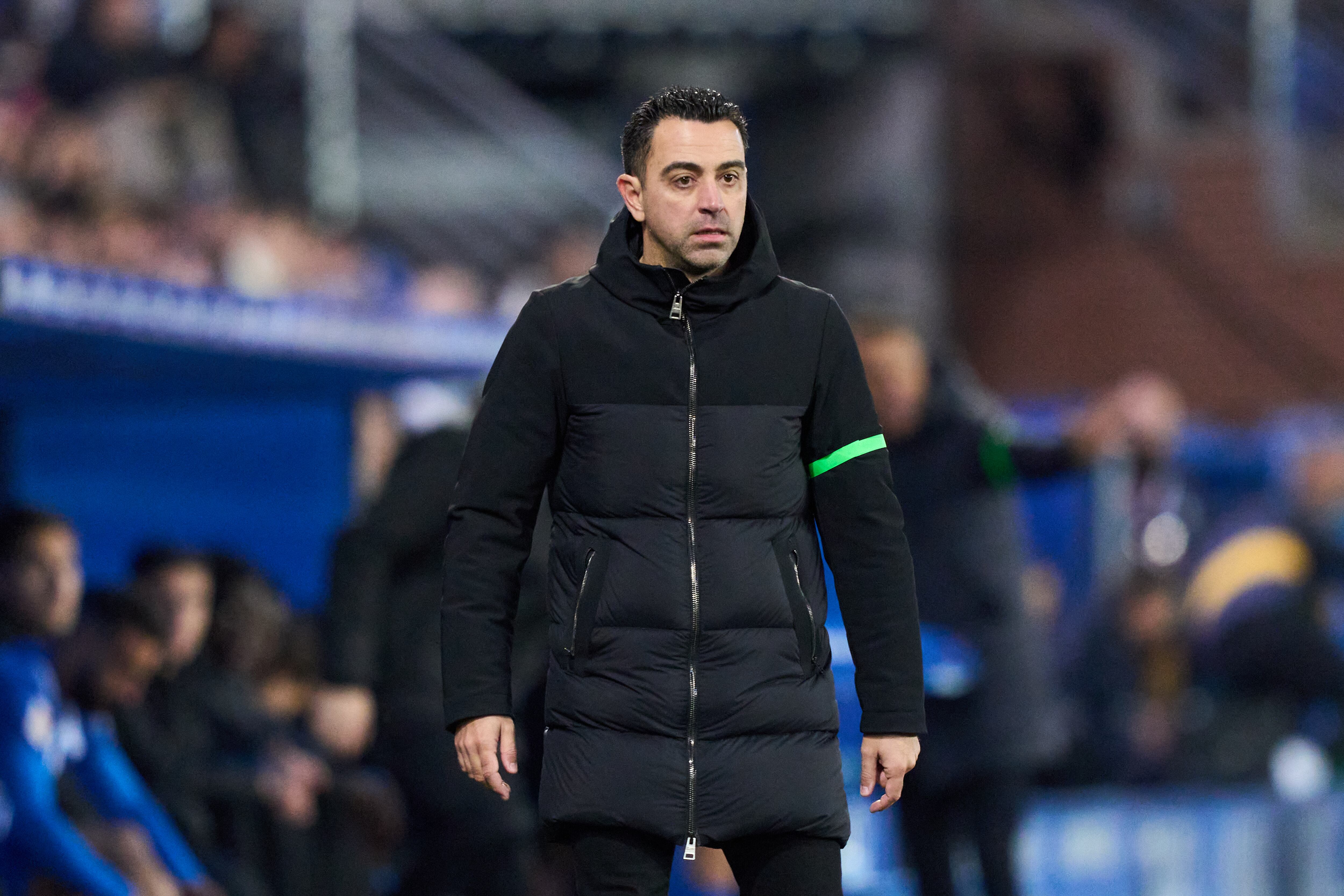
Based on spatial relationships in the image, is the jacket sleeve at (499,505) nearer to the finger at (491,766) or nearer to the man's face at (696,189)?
the finger at (491,766)

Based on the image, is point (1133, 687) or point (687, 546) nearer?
point (687, 546)

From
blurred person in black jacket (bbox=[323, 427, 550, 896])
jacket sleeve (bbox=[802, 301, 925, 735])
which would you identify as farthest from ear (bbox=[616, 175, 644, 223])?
blurred person in black jacket (bbox=[323, 427, 550, 896])

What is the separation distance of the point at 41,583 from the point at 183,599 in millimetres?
727

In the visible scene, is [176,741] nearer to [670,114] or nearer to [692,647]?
[692,647]

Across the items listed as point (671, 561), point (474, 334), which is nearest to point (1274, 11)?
point (474, 334)

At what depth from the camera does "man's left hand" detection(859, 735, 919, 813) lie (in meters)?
3.37

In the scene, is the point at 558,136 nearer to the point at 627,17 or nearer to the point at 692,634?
the point at 627,17

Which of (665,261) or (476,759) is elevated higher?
(665,261)

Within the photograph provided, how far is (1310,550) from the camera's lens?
31.4 ft

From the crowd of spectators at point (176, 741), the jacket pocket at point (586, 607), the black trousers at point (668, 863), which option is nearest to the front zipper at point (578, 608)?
the jacket pocket at point (586, 607)

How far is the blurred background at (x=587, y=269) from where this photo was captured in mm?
5844

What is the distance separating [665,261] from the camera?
3.45 m

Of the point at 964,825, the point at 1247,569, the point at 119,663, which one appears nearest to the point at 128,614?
the point at 119,663

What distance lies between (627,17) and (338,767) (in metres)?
9.87
